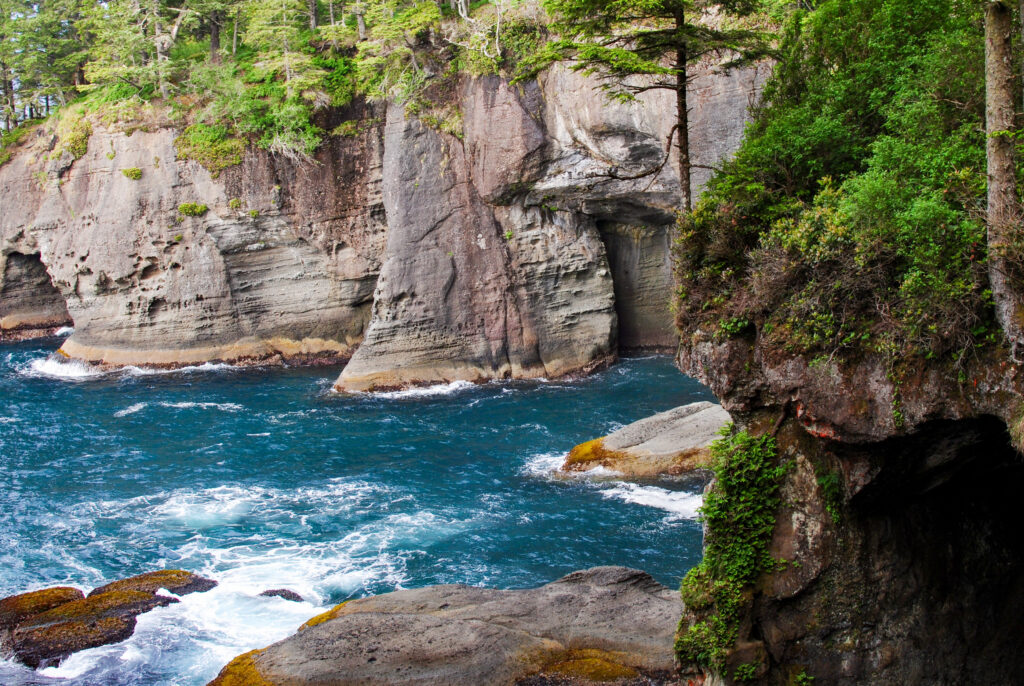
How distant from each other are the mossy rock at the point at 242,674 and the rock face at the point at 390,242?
22780mm

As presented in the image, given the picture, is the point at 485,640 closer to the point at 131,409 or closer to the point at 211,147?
the point at 131,409

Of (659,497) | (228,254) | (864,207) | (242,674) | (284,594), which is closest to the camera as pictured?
(864,207)

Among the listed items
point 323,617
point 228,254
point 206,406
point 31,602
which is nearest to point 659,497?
point 323,617

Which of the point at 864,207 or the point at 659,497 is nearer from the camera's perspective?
the point at 864,207

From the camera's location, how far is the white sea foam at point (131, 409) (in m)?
33.6

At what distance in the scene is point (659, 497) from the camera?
2277cm

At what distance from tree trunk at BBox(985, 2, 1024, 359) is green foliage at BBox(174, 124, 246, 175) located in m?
37.0

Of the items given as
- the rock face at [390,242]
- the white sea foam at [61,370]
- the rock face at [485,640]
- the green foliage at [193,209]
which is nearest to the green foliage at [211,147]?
the rock face at [390,242]

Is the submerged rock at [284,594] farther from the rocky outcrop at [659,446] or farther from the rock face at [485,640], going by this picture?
the rocky outcrop at [659,446]

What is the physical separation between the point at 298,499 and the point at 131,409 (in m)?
14.3

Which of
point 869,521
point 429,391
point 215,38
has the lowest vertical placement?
point 429,391

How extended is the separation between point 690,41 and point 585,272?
20233 mm

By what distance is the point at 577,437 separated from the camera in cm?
2862

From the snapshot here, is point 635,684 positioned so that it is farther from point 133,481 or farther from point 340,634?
point 133,481
